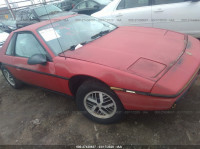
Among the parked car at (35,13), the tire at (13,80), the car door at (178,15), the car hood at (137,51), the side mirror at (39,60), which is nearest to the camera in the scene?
the car hood at (137,51)

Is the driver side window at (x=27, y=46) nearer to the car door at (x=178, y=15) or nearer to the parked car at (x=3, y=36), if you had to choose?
the car door at (x=178, y=15)

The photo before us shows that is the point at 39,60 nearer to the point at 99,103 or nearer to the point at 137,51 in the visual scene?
the point at 99,103

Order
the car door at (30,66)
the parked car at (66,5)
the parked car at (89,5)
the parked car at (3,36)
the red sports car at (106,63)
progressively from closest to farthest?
1. the red sports car at (106,63)
2. the car door at (30,66)
3. the parked car at (3,36)
4. the parked car at (89,5)
5. the parked car at (66,5)

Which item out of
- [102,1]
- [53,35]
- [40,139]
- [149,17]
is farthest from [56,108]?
[102,1]

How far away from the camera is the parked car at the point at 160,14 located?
12.6ft

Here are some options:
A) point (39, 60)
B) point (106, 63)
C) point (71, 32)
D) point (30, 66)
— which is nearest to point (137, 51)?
point (106, 63)

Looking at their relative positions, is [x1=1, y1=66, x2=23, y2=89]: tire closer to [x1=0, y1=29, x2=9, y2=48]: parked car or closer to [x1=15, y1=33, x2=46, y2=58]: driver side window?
[x1=15, y1=33, x2=46, y2=58]: driver side window

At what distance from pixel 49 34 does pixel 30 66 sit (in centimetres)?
61

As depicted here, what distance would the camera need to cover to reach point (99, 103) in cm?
227

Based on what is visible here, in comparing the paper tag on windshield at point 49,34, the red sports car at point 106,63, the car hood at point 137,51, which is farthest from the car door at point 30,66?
the car hood at point 137,51

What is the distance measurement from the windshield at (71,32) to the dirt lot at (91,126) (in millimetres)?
1056

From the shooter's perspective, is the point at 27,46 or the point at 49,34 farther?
the point at 27,46

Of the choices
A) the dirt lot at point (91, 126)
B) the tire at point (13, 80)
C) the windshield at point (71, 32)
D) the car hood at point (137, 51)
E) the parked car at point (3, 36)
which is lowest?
the dirt lot at point (91, 126)

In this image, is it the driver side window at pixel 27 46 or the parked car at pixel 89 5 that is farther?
the parked car at pixel 89 5
